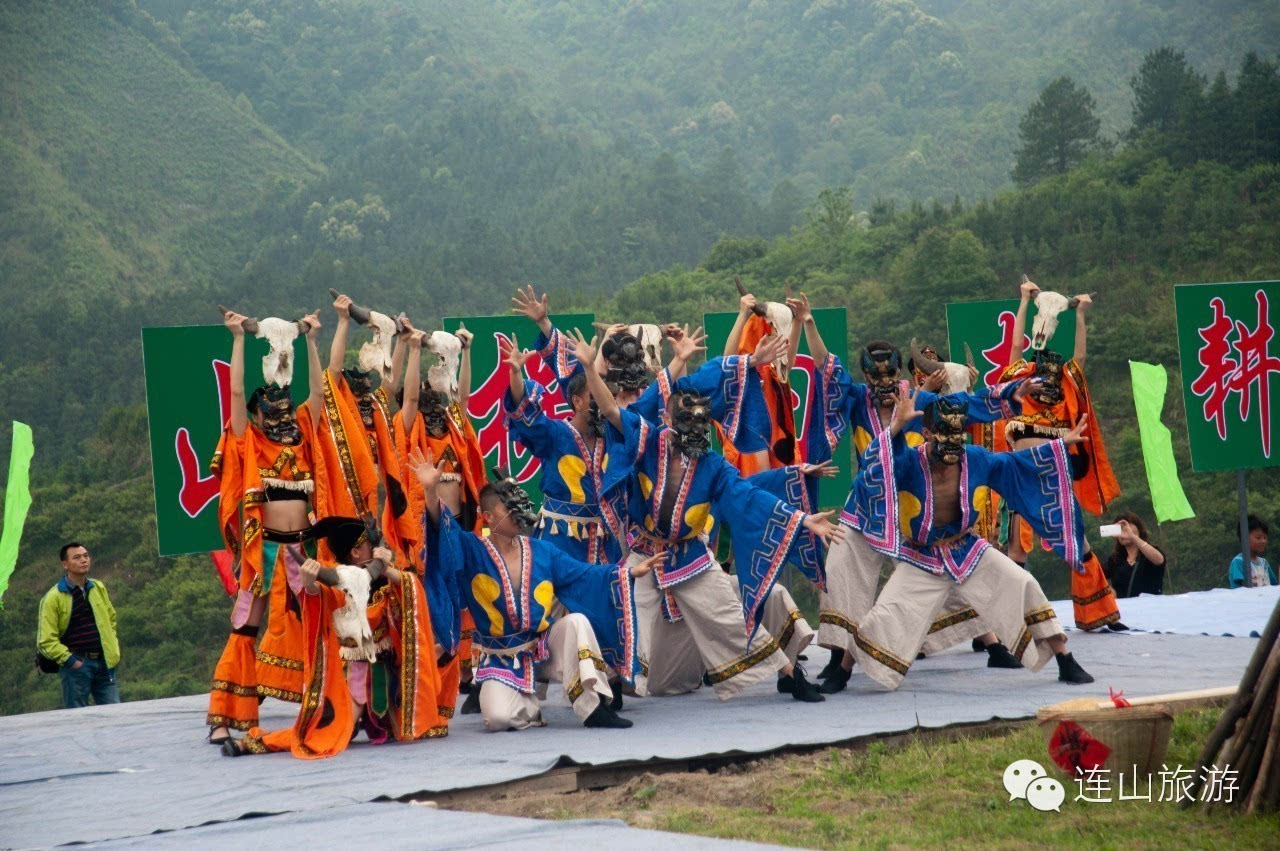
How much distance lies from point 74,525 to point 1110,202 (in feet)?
69.4

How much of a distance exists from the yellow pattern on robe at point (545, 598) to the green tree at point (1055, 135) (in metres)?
33.8

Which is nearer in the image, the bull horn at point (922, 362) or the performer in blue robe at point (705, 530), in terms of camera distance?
the performer in blue robe at point (705, 530)

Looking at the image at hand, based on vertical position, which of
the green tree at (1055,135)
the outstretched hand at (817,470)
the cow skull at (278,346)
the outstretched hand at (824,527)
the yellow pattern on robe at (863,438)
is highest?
the green tree at (1055,135)

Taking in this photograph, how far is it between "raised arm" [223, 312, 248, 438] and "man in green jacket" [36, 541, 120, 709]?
117 inches

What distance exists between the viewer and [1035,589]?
6859mm

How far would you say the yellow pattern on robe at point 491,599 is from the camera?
6766mm

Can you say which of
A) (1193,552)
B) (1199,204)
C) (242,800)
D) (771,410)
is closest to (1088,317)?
(1199,204)

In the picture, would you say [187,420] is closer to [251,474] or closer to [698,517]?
[251,474]

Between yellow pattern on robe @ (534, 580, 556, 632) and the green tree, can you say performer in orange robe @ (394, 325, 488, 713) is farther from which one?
the green tree

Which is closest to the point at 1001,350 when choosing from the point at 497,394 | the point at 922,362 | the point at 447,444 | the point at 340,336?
the point at 922,362

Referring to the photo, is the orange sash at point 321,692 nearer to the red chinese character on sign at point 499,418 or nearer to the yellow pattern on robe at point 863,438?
the yellow pattern on robe at point 863,438

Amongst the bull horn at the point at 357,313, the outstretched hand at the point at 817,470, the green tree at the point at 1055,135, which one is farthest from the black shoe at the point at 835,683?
the green tree at the point at 1055,135

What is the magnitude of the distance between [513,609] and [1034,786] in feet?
8.88

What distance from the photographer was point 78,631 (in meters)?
9.23
